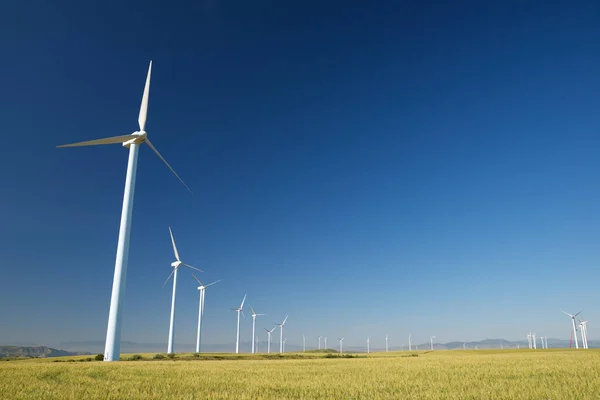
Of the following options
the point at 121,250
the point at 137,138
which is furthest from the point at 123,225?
the point at 137,138

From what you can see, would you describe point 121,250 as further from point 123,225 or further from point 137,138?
point 137,138

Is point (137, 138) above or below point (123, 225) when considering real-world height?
above

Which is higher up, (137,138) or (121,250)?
(137,138)

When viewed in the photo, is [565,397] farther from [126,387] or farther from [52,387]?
[52,387]

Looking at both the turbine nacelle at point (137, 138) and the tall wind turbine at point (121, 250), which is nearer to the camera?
the tall wind turbine at point (121, 250)

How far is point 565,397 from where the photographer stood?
14.1 meters

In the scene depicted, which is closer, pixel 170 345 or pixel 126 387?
pixel 126 387

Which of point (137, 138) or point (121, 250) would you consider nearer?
point (121, 250)

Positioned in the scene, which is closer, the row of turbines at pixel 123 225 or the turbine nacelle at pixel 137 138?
the row of turbines at pixel 123 225

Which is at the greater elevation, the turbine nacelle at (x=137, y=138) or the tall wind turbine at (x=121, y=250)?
the turbine nacelle at (x=137, y=138)

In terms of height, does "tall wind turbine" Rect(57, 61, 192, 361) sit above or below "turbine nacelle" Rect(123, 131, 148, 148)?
below

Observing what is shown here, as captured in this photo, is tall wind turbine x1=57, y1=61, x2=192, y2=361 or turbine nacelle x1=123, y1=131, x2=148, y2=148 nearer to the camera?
tall wind turbine x1=57, y1=61, x2=192, y2=361

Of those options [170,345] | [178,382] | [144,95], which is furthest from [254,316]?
[178,382]

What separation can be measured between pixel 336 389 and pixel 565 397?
857cm
